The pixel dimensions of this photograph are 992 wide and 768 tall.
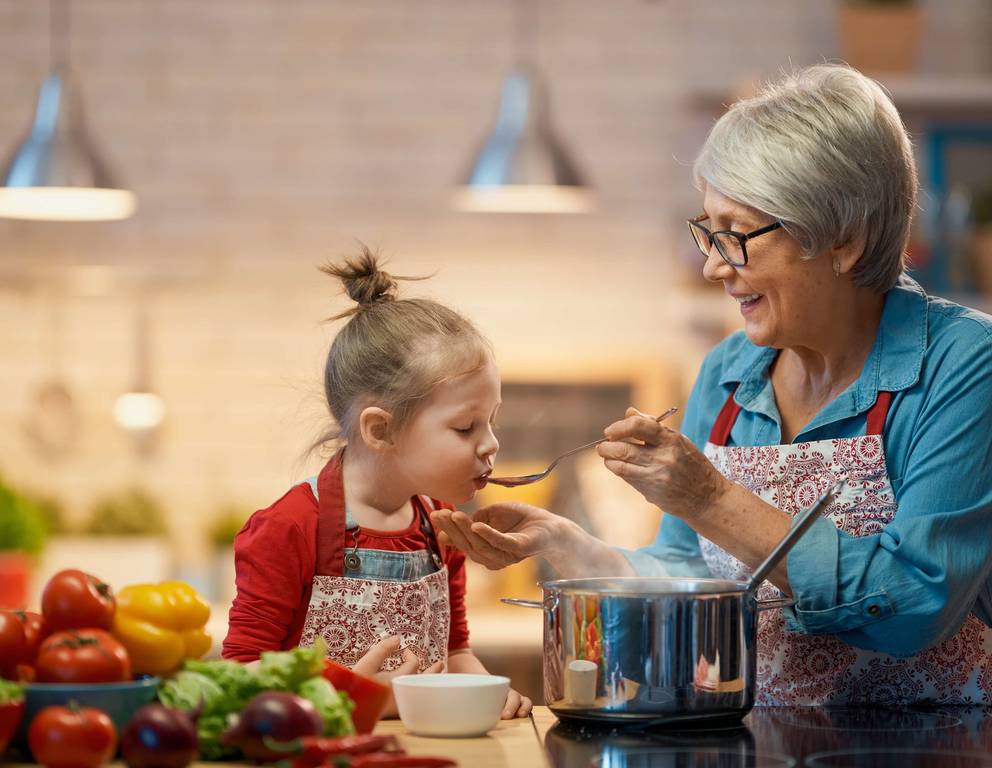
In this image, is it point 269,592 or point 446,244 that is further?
point 446,244

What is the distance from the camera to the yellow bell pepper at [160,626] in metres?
1.30

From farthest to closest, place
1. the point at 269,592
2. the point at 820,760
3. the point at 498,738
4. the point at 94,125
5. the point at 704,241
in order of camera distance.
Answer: the point at 94,125, the point at 704,241, the point at 269,592, the point at 498,738, the point at 820,760

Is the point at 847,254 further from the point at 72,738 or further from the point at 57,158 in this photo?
the point at 57,158

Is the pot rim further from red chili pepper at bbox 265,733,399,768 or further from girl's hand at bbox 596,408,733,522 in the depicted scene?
red chili pepper at bbox 265,733,399,768

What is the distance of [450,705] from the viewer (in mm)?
1427

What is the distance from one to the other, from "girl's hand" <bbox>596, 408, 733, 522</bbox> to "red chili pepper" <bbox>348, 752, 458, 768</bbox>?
529mm

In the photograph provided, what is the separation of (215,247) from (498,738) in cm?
294

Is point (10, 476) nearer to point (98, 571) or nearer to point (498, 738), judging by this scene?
point (98, 571)

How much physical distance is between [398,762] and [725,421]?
35.7 inches

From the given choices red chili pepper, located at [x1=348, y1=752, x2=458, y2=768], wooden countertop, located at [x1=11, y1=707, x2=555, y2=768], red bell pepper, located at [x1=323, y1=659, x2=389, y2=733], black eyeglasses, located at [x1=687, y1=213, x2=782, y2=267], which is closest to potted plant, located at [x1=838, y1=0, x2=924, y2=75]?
black eyeglasses, located at [x1=687, y1=213, x2=782, y2=267]

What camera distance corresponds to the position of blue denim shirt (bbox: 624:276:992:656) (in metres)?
1.61

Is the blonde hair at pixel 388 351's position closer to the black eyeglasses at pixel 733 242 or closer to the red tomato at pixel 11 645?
the black eyeglasses at pixel 733 242

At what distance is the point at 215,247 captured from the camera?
4168 millimetres

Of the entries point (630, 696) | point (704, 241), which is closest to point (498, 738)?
point (630, 696)
